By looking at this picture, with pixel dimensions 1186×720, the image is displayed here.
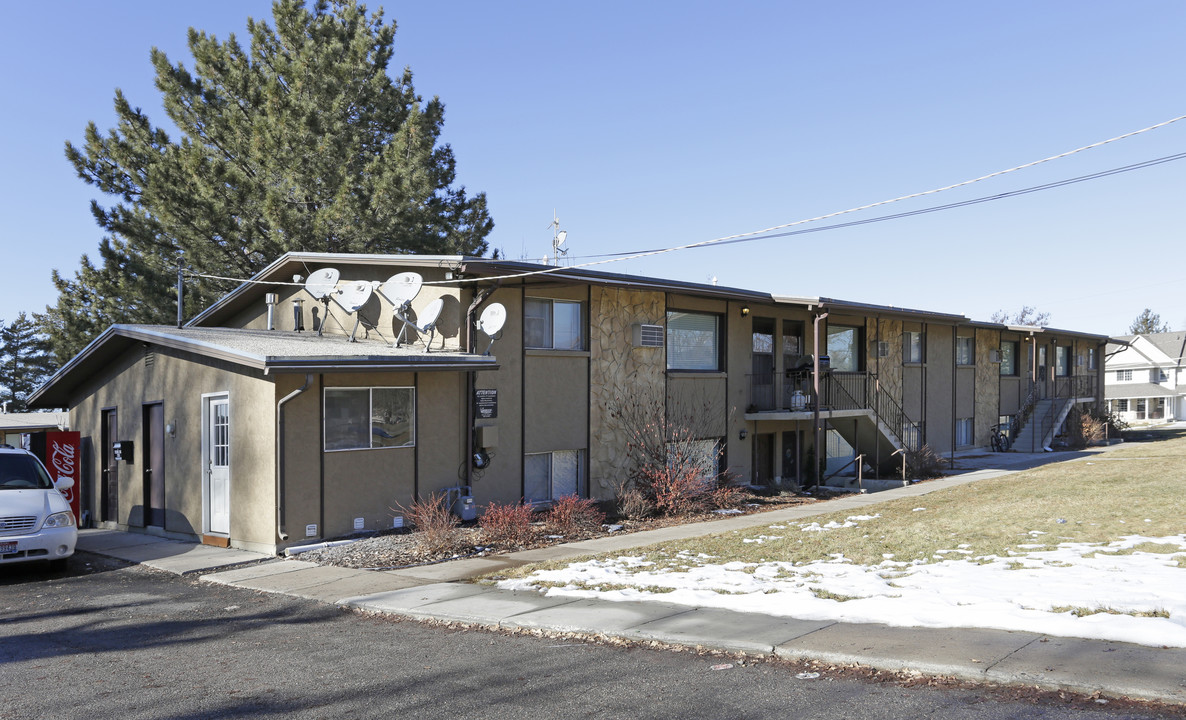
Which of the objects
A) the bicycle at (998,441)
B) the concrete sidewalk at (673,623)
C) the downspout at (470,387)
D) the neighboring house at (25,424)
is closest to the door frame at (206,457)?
Result: the concrete sidewalk at (673,623)

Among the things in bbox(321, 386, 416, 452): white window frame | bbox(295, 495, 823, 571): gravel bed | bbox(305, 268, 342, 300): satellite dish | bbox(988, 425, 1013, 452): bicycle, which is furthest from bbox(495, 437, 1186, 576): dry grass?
bbox(988, 425, 1013, 452): bicycle

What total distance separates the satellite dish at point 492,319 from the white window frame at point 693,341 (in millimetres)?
5503

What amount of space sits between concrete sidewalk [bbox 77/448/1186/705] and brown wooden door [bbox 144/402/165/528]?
35.5 inches

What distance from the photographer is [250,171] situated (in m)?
25.4

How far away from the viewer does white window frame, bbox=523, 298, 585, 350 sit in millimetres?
16000

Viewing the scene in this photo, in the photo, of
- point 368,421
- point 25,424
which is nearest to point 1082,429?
point 368,421

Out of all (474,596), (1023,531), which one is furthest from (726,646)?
(1023,531)

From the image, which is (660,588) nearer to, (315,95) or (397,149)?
(397,149)

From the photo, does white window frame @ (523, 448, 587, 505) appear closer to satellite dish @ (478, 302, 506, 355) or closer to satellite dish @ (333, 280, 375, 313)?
satellite dish @ (478, 302, 506, 355)

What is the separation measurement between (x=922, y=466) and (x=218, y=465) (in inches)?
670

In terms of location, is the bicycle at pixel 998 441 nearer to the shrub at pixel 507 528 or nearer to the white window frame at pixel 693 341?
the white window frame at pixel 693 341

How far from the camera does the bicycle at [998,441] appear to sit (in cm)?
3036

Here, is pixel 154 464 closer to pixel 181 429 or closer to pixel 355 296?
pixel 181 429

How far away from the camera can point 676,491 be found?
16.1 m
